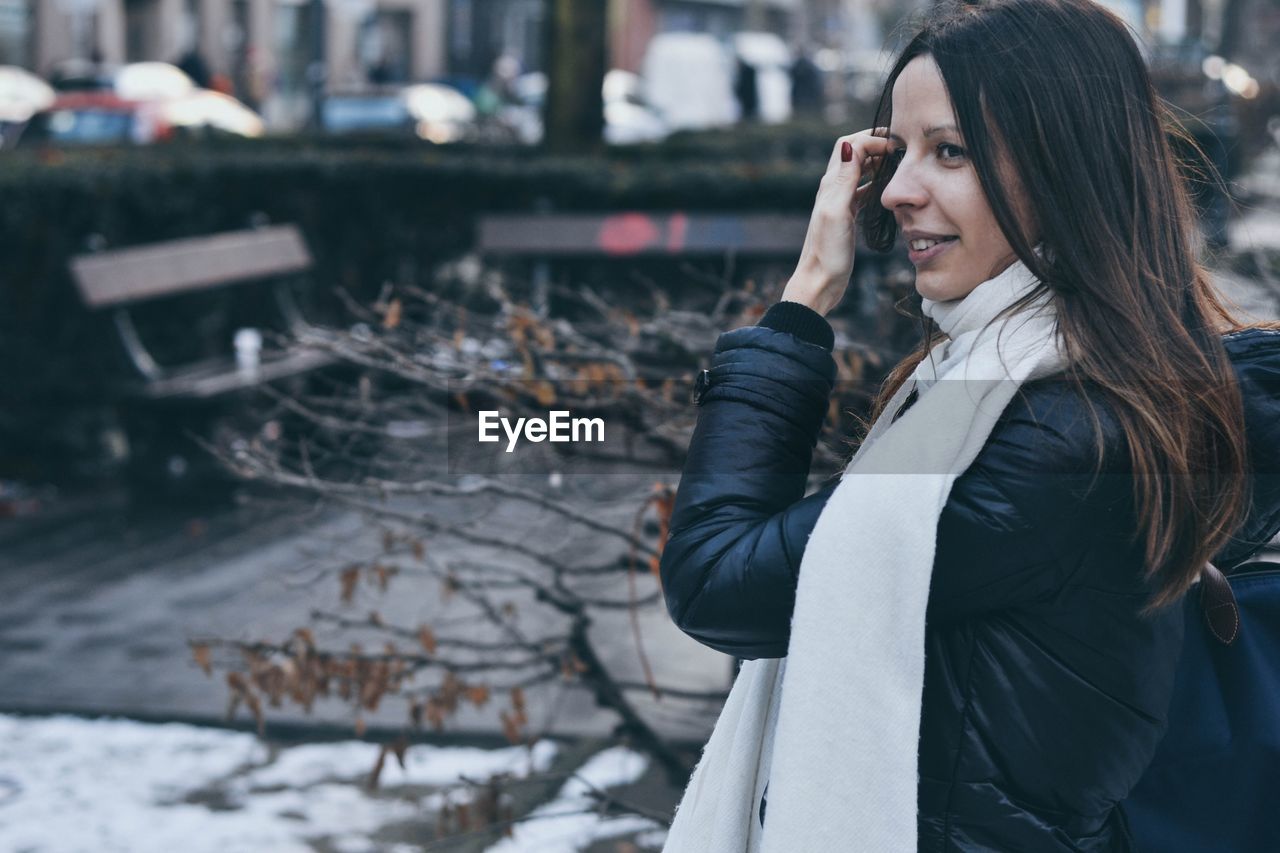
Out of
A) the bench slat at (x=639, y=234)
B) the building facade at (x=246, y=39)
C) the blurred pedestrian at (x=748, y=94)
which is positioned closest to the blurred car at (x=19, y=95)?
the building facade at (x=246, y=39)

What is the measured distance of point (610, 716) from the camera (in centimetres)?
505

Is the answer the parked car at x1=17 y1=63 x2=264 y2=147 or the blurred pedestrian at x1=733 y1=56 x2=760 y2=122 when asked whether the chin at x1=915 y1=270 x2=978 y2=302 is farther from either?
the blurred pedestrian at x1=733 y1=56 x2=760 y2=122

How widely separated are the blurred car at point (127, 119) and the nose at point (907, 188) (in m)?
18.6

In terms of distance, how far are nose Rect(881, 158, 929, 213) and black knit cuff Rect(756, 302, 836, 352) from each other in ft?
0.51

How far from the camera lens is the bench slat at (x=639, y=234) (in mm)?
8359

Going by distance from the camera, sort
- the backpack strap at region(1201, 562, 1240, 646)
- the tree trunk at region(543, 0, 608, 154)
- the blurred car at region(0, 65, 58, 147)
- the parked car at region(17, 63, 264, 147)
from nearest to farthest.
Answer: the backpack strap at region(1201, 562, 1240, 646) → the tree trunk at region(543, 0, 608, 154) → the parked car at region(17, 63, 264, 147) → the blurred car at region(0, 65, 58, 147)

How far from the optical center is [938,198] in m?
1.73

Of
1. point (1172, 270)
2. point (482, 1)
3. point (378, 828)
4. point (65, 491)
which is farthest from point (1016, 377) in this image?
point (482, 1)

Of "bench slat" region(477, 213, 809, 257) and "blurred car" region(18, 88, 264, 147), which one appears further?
"blurred car" region(18, 88, 264, 147)

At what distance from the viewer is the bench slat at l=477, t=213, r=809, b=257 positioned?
8.36 m

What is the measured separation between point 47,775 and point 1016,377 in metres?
3.76

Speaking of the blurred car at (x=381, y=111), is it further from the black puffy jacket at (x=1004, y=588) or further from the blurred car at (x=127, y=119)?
the black puffy jacket at (x=1004, y=588)

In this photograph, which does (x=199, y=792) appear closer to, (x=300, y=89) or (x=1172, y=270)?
(x=1172, y=270)

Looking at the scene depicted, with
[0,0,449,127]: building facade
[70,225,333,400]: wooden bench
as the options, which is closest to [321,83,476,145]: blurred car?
[0,0,449,127]: building facade
